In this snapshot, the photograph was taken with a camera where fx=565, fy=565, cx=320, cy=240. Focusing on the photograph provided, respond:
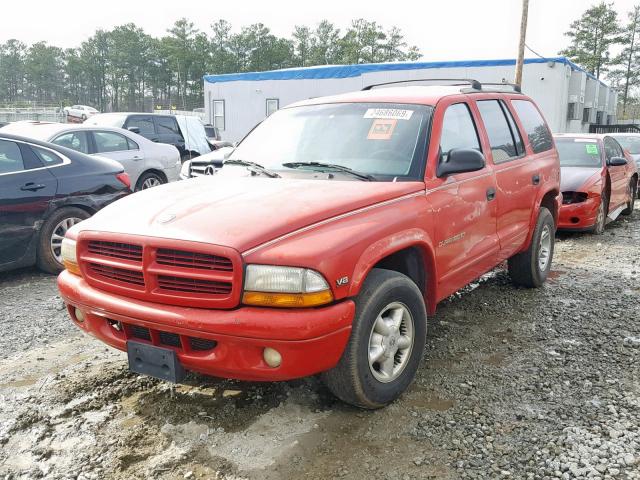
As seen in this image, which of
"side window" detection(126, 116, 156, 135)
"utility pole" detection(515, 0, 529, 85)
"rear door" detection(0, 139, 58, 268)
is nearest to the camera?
"rear door" detection(0, 139, 58, 268)

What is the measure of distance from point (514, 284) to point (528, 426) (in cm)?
282

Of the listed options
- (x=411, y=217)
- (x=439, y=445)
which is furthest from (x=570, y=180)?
(x=439, y=445)

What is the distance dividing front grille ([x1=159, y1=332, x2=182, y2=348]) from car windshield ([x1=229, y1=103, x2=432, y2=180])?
143 cm

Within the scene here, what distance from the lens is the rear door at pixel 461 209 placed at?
3.59 metres

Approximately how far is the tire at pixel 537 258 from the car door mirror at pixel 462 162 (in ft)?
6.46

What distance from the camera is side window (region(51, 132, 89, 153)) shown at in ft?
28.3

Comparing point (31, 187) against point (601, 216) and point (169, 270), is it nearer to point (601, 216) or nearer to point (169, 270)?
point (169, 270)

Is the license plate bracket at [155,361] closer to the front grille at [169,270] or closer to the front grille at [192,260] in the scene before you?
the front grille at [169,270]

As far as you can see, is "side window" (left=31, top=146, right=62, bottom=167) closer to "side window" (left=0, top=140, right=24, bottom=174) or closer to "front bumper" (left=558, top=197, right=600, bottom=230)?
"side window" (left=0, top=140, right=24, bottom=174)

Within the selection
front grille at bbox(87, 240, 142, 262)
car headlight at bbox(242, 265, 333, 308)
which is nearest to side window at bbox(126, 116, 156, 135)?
front grille at bbox(87, 240, 142, 262)

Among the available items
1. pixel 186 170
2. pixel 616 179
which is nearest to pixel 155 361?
pixel 186 170

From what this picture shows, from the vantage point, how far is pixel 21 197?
5531mm

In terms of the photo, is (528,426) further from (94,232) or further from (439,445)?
(94,232)

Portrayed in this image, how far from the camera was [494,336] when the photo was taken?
438cm
